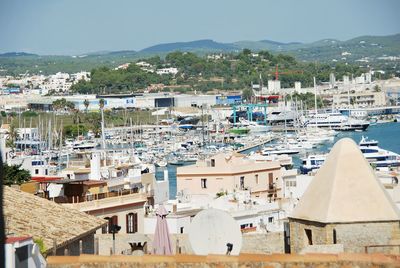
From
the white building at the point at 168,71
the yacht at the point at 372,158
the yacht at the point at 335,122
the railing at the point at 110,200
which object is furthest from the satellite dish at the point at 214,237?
the white building at the point at 168,71

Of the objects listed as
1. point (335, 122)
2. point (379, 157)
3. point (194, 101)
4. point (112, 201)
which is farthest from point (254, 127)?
point (112, 201)

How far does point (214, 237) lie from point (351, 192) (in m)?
0.91

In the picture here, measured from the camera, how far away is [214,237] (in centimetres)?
635

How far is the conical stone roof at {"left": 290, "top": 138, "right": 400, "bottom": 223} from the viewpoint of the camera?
22.7 feet

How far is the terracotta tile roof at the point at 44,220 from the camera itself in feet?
27.1

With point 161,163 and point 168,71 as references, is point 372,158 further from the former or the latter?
point 168,71

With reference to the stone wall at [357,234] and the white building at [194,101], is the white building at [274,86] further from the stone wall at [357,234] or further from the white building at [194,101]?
the stone wall at [357,234]

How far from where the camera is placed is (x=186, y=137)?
79375 millimetres

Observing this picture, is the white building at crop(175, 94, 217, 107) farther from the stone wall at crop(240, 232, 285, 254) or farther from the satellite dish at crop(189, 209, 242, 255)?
the satellite dish at crop(189, 209, 242, 255)

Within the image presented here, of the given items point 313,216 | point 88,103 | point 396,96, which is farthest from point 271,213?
point 396,96

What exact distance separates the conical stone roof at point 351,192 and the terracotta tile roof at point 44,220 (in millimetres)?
1611

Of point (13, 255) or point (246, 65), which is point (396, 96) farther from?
point (13, 255)

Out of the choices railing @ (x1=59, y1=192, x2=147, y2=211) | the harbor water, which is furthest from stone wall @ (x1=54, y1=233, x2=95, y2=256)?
the harbor water

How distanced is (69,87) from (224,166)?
137813mm
